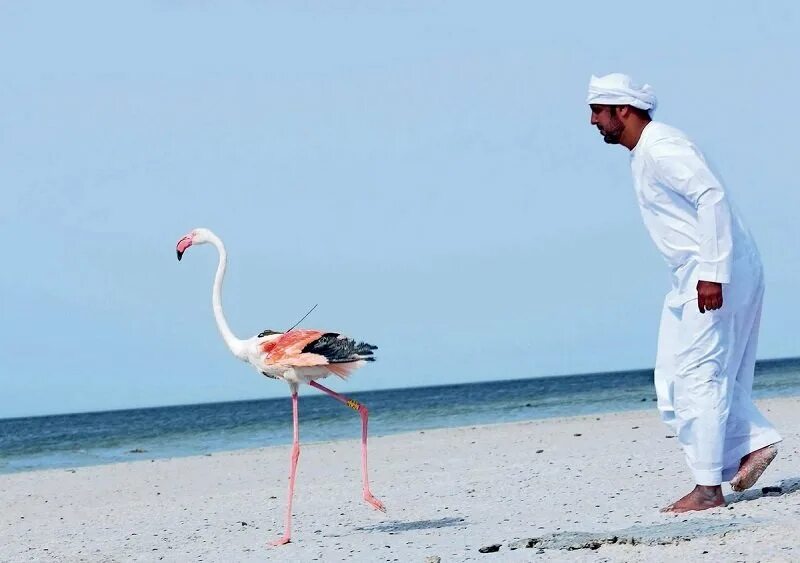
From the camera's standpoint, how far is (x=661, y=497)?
23.8ft

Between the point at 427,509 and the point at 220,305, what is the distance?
2.05 m

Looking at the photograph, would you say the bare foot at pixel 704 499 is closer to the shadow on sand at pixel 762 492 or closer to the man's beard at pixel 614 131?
the shadow on sand at pixel 762 492

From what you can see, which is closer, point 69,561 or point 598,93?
point 598,93

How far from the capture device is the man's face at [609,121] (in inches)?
243

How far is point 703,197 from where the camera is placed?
19.0 feet

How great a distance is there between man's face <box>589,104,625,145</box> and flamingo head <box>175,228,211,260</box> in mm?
3087

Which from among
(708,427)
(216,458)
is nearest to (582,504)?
(708,427)

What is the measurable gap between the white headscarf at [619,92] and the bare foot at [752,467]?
6.17 feet

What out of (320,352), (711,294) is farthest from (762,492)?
(320,352)

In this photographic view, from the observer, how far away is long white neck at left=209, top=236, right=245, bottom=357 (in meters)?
7.84

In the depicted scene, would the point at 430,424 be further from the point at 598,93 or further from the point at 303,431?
the point at 598,93

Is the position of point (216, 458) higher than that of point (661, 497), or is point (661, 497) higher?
point (661, 497)

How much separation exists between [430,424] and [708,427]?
2631 centimetres

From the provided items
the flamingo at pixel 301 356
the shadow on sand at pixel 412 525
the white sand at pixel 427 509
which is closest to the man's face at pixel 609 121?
the white sand at pixel 427 509
